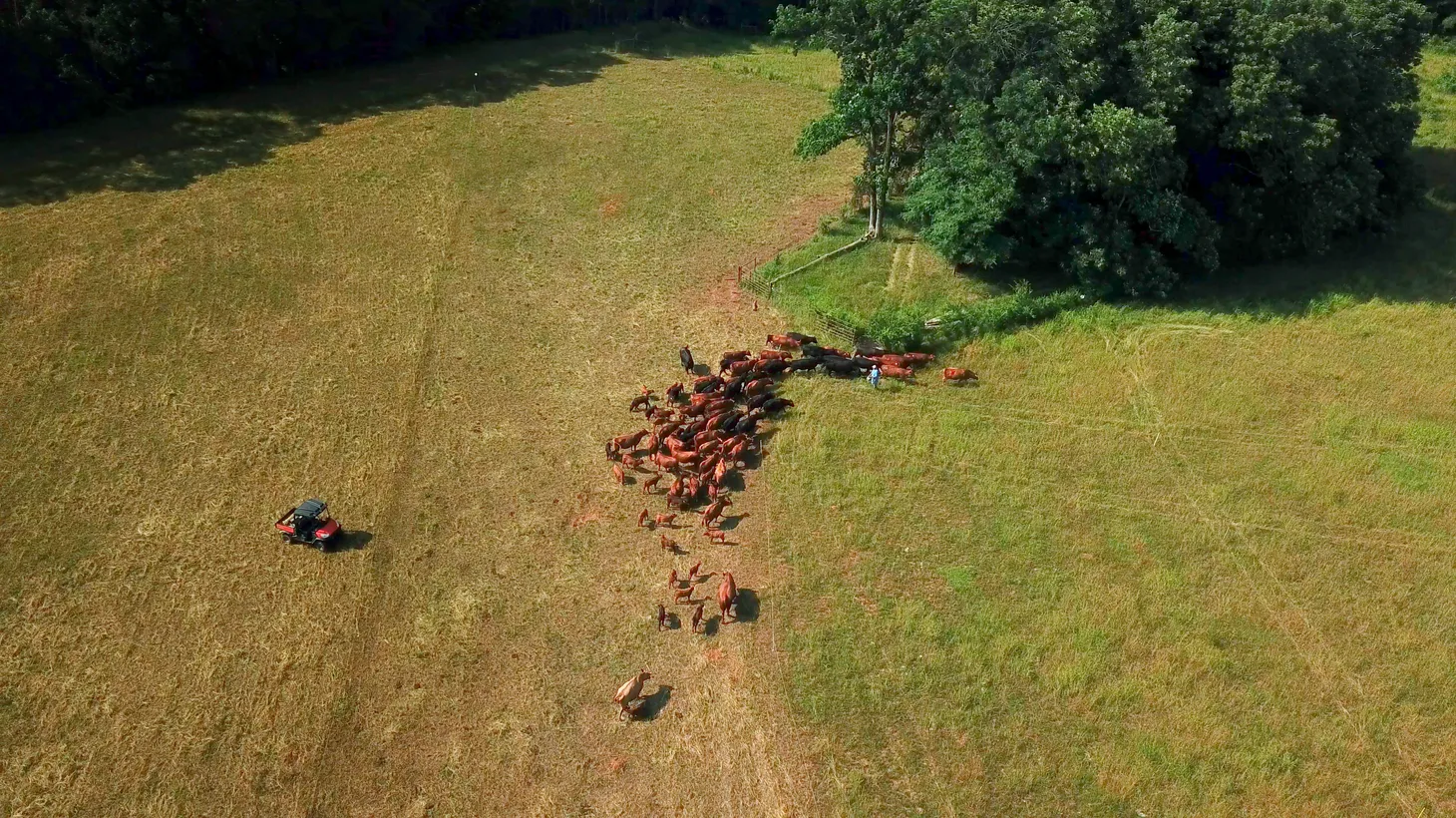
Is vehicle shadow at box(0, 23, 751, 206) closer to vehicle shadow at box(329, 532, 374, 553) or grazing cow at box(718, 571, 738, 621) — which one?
vehicle shadow at box(329, 532, 374, 553)

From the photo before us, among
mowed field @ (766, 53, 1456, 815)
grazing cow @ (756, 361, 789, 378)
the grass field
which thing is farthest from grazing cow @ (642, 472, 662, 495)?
grazing cow @ (756, 361, 789, 378)

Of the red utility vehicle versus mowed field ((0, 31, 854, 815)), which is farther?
→ the red utility vehicle

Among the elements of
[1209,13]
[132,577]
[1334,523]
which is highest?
[1209,13]

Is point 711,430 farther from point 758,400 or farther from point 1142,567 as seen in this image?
point 1142,567

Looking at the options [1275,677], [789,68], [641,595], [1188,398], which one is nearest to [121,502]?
[641,595]

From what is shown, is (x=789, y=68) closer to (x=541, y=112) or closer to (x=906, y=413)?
(x=541, y=112)

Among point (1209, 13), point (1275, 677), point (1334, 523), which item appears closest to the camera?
point (1275, 677)
